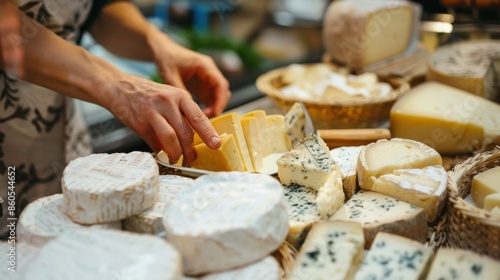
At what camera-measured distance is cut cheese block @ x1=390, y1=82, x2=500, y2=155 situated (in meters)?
1.80

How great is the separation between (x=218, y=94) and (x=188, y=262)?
1.15m

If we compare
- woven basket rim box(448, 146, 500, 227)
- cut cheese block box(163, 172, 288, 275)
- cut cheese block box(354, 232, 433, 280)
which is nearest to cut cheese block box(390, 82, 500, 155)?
woven basket rim box(448, 146, 500, 227)

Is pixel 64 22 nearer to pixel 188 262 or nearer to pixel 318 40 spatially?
pixel 188 262

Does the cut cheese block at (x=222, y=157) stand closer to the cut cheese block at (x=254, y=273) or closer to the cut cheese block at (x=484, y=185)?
the cut cheese block at (x=254, y=273)

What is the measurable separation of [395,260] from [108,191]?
0.62 metres

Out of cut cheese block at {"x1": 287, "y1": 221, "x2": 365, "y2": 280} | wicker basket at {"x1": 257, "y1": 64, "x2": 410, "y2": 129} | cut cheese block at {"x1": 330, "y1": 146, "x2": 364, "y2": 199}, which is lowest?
wicker basket at {"x1": 257, "y1": 64, "x2": 410, "y2": 129}

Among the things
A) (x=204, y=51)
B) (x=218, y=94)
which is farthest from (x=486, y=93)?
(x=204, y=51)

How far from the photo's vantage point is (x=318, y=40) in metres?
3.71

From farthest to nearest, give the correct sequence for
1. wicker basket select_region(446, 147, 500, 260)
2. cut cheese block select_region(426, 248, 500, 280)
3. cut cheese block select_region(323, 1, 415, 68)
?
cut cheese block select_region(323, 1, 415, 68) → wicker basket select_region(446, 147, 500, 260) → cut cheese block select_region(426, 248, 500, 280)

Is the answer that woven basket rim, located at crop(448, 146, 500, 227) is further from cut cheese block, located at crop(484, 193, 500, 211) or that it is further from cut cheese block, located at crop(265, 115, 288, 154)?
cut cheese block, located at crop(265, 115, 288, 154)

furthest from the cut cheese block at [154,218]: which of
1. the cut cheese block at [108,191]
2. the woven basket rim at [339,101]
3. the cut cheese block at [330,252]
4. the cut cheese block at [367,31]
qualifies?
the cut cheese block at [367,31]

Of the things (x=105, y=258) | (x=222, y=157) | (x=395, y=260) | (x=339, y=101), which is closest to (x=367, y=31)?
(x=339, y=101)

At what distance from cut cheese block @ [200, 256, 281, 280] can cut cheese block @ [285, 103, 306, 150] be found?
71 cm

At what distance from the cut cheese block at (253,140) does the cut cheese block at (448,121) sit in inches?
23.3
